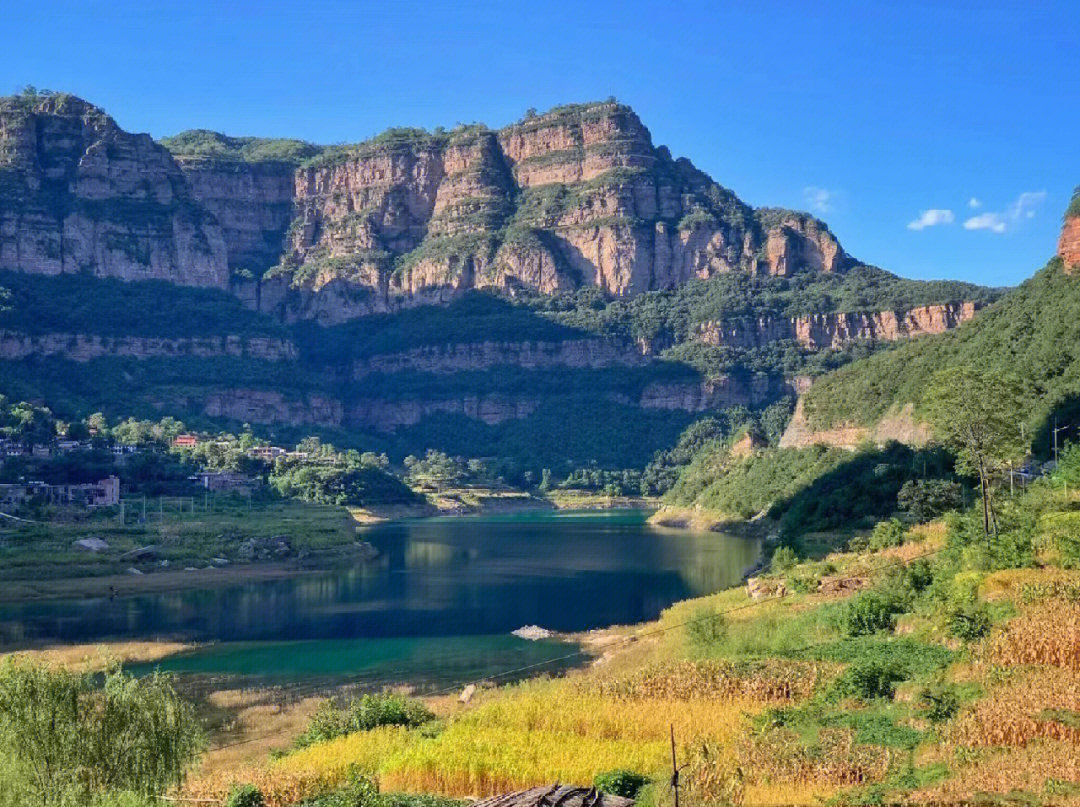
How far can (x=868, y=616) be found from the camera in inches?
1363

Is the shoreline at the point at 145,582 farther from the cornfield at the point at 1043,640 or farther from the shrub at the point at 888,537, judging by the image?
the cornfield at the point at 1043,640

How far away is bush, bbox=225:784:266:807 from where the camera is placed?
2108 cm

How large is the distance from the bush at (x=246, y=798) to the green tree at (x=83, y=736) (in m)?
2.36

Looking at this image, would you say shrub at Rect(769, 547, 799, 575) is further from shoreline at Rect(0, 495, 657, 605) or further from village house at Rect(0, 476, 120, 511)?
village house at Rect(0, 476, 120, 511)

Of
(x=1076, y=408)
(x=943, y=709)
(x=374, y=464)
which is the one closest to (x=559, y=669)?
(x=943, y=709)

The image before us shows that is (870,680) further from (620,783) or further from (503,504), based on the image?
(503,504)

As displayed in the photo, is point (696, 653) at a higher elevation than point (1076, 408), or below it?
below

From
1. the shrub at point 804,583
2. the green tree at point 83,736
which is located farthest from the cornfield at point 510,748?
the shrub at point 804,583

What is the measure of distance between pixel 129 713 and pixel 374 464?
457 ft

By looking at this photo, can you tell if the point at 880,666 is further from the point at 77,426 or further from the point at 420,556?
the point at 77,426

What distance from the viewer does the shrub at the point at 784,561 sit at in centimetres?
5591

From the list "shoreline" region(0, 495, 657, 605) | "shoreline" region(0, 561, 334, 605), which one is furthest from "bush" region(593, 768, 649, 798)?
"shoreline" region(0, 561, 334, 605)

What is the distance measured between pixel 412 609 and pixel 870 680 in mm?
41378

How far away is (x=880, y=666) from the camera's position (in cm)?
2702
